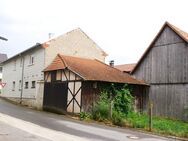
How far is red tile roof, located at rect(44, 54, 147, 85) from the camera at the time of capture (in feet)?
85.7

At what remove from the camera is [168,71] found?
27594mm

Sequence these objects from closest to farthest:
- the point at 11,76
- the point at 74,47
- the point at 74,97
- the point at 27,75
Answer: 1. the point at 74,97
2. the point at 74,47
3. the point at 27,75
4. the point at 11,76

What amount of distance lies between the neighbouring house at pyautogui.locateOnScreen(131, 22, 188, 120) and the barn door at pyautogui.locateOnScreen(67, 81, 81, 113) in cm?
683

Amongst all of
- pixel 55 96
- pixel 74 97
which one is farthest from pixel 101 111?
pixel 55 96

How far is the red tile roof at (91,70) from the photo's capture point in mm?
26109

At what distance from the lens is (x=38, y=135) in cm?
1438

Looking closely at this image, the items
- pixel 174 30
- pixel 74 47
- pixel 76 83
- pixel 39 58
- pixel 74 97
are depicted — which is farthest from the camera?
pixel 74 47

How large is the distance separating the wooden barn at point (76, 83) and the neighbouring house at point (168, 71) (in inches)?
54.1

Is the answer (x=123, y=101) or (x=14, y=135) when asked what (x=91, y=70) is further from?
(x=14, y=135)

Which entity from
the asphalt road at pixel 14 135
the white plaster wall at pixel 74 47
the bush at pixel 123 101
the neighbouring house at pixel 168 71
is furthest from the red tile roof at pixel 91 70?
the asphalt road at pixel 14 135

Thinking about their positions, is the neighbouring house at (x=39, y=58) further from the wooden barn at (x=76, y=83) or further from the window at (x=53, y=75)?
the wooden barn at (x=76, y=83)

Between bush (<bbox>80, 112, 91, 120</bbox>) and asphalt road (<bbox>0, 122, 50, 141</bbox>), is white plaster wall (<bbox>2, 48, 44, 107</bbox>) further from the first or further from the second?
asphalt road (<bbox>0, 122, 50, 141</bbox>)

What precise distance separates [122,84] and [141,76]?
3159 mm

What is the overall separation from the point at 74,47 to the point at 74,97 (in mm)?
9808
